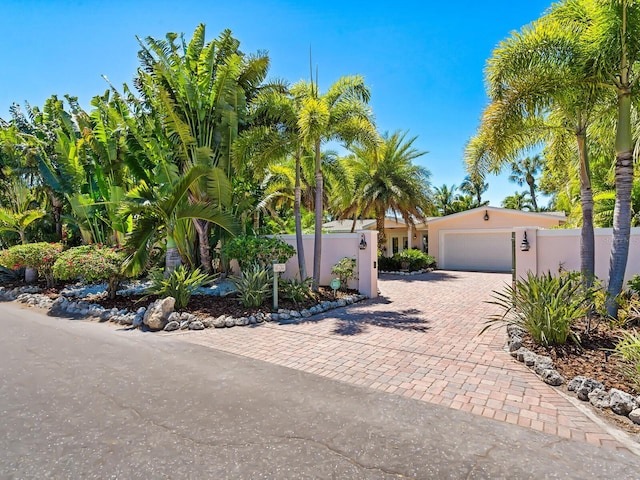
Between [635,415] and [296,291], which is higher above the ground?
[296,291]

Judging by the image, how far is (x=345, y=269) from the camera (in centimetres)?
1181

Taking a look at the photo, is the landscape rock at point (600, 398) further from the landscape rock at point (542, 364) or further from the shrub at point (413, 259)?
the shrub at point (413, 259)

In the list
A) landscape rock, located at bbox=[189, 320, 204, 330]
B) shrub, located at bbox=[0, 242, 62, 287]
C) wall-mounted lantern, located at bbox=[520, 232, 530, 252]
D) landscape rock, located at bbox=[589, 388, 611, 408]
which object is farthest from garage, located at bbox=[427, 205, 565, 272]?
shrub, located at bbox=[0, 242, 62, 287]

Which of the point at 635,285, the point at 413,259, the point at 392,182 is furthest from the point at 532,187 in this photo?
the point at 635,285

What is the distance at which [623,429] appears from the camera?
3.61 m

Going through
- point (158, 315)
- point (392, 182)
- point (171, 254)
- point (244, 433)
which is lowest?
point (244, 433)

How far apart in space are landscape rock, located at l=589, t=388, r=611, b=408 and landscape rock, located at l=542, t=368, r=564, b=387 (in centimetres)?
50

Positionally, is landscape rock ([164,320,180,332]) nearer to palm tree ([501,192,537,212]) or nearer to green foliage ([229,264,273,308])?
green foliage ([229,264,273,308])

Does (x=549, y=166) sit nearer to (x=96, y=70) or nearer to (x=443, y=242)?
(x=443, y=242)

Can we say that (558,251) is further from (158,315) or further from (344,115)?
(158,315)

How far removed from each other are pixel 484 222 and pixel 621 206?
1595cm

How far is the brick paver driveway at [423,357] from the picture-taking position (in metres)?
4.05

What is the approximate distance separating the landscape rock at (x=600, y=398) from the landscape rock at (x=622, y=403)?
6 cm

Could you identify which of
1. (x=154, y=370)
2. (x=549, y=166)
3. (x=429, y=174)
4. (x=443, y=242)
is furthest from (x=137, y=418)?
(x=443, y=242)
